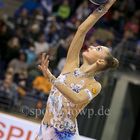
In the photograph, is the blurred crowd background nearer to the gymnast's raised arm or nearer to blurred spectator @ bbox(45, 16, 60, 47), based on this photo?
blurred spectator @ bbox(45, 16, 60, 47)

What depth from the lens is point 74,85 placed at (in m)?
5.20

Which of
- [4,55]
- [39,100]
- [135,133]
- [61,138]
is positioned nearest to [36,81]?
[39,100]

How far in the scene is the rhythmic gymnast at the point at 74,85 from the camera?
5148 mm

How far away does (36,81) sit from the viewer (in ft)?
35.9

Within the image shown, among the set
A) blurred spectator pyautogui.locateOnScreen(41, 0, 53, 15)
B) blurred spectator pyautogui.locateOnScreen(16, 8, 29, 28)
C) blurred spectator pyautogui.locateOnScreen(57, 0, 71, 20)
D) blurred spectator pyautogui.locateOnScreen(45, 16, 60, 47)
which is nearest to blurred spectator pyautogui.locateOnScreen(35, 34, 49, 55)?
blurred spectator pyautogui.locateOnScreen(45, 16, 60, 47)

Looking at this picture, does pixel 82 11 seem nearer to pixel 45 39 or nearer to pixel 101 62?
pixel 45 39

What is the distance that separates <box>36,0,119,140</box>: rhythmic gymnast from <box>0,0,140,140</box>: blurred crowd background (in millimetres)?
4411

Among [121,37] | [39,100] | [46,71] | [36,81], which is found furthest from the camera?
[121,37]

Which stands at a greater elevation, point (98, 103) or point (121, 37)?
point (121, 37)

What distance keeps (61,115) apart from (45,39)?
25.1 ft

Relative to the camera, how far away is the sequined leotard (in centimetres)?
521

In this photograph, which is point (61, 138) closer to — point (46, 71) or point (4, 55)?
point (46, 71)

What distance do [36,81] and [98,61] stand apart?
19.3 feet

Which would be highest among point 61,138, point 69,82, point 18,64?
point 18,64
